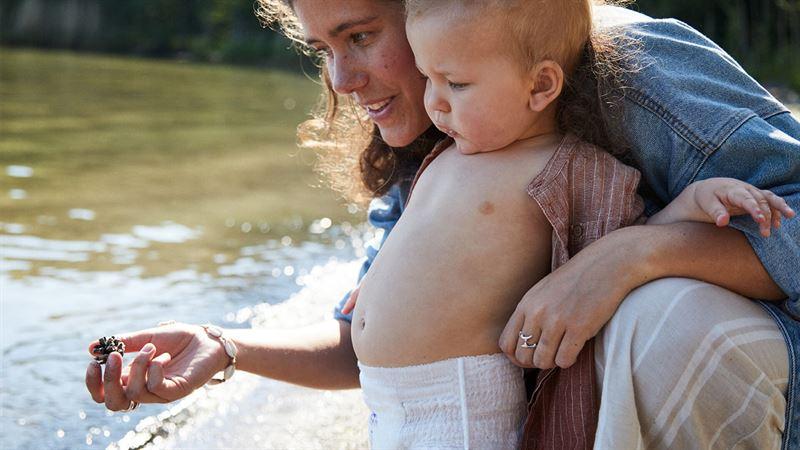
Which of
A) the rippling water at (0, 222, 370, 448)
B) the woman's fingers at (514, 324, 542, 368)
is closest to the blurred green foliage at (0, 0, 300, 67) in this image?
the rippling water at (0, 222, 370, 448)

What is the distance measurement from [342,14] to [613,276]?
2.71 ft

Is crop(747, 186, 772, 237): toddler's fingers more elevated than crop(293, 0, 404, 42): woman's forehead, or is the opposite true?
crop(293, 0, 404, 42): woman's forehead

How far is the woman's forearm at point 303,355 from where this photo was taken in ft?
7.37

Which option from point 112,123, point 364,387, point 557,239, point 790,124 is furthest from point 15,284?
point 112,123

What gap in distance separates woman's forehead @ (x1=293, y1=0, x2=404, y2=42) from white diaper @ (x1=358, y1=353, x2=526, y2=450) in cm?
74

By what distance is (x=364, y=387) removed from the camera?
6.64 ft

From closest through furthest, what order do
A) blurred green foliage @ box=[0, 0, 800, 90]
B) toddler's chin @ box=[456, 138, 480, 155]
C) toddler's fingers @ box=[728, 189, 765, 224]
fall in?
1. toddler's fingers @ box=[728, 189, 765, 224]
2. toddler's chin @ box=[456, 138, 480, 155]
3. blurred green foliage @ box=[0, 0, 800, 90]

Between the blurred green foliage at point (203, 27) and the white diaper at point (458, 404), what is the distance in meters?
18.6

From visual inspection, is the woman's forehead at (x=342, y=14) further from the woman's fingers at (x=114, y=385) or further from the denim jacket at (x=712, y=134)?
the woman's fingers at (x=114, y=385)

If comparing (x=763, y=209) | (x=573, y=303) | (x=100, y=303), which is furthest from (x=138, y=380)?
(x=100, y=303)

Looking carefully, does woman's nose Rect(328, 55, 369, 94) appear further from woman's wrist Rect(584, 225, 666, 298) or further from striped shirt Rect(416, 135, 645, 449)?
woman's wrist Rect(584, 225, 666, 298)

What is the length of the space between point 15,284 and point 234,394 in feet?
4.83

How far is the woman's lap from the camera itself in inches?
66.8

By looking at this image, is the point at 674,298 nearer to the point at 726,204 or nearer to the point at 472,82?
the point at 726,204
